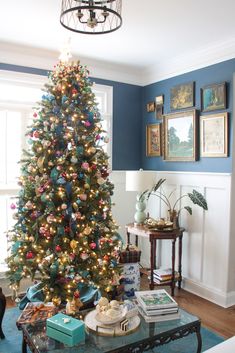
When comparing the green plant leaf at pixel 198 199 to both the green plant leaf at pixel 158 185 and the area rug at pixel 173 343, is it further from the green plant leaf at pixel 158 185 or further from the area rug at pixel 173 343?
the area rug at pixel 173 343

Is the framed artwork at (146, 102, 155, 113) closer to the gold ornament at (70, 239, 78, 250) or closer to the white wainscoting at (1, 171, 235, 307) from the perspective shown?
the white wainscoting at (1, 171, 235, 307)

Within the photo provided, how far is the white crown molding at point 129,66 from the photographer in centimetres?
328

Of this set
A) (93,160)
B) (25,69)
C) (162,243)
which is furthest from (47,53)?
(162,243)

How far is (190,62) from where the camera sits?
3.57 meters

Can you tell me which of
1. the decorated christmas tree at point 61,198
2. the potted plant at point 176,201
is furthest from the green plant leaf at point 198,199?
the decorated christmas tree at point 61,198

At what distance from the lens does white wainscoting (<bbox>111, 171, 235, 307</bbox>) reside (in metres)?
3.25

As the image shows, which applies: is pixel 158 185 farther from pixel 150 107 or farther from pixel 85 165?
pixel 85 165

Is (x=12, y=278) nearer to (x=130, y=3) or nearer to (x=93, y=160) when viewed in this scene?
(x=93, y=160)

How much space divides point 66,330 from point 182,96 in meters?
2.86

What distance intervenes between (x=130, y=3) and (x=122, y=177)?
89.9 inches

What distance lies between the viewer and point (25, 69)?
351 centimetres

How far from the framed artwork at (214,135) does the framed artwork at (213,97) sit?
0.31 feet

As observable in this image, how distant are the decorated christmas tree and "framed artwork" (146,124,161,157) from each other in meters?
1.47

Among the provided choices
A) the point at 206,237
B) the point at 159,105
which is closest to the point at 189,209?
the point at 206,237
